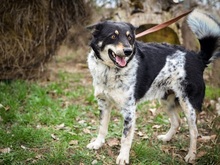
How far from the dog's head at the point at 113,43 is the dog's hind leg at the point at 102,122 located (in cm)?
62

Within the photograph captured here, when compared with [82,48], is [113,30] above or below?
above

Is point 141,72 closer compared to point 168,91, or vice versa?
point 141,72

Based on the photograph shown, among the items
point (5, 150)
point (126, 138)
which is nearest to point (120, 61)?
point (126, 138)

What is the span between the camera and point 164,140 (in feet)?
14.5

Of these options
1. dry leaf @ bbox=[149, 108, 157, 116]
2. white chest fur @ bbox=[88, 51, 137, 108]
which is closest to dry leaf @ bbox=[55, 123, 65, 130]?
white chest fur @ bbox=[88, 51, 137, 108]

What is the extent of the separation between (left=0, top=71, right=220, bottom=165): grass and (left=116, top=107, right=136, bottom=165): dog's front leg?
0.45 feet

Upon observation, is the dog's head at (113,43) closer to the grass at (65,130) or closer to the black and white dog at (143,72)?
the black and white dog at (143,72)

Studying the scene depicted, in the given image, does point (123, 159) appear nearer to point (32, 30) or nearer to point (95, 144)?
point (95, 144)

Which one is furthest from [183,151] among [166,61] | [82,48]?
[82,48]

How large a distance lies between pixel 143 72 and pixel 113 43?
2.02 feet

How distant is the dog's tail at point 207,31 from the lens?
388 cm

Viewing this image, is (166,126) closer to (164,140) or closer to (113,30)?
(164,140)

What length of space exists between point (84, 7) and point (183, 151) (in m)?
3.82

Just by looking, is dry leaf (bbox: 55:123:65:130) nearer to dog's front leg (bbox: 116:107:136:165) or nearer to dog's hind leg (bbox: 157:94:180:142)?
dog's front leg (bbox: 116:107:136:165)
